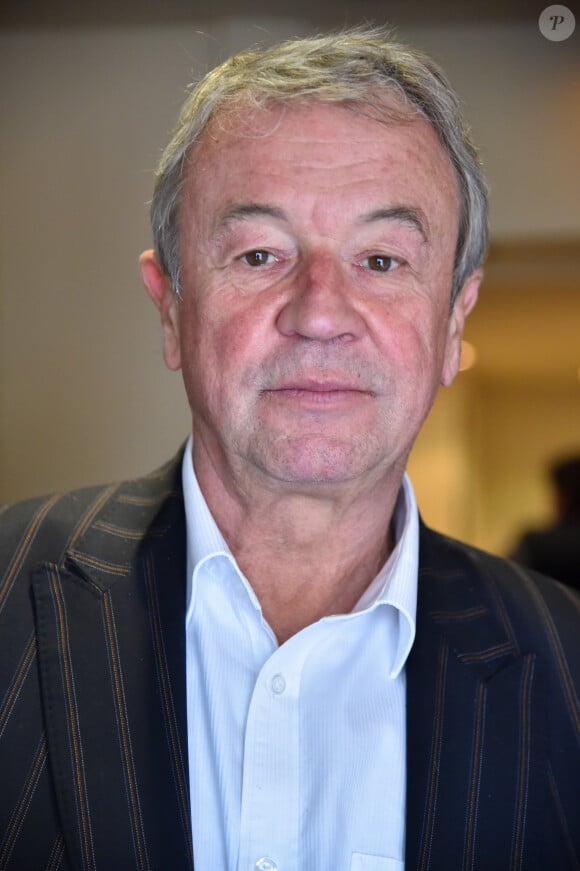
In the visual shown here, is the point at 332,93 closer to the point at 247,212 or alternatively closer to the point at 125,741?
the point at 247,212

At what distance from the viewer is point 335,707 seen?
4.71ft

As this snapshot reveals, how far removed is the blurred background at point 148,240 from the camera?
2.15 m

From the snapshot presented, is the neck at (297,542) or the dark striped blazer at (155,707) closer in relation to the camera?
the dark striped blazer at (155,707)

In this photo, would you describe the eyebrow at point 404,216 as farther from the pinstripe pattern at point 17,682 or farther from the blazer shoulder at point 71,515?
the pinstripe pattern at point 17,682

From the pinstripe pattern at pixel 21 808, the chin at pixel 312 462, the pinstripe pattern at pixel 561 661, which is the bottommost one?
the pinstripe pattern at pixel 21 808

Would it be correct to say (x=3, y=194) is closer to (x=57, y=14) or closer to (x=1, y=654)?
(x=57, y=14)

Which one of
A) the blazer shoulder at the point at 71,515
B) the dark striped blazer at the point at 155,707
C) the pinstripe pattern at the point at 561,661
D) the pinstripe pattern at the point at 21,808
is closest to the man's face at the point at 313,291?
the blazer shoulder at the point at 71,515

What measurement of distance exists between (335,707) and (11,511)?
0.59 m

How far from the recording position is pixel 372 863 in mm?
1357

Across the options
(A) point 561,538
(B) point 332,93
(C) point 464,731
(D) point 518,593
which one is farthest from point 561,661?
(A) point 561,538

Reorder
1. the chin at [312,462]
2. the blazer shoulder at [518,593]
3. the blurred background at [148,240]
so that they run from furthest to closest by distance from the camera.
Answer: the blurred background at [148,240], the blazer shoulder at [518,593], the chin at [312,462]

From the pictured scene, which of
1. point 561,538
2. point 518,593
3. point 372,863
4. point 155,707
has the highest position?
point 561,538

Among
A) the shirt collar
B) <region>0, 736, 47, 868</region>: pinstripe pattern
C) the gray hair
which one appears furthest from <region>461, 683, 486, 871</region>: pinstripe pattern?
the gray hair

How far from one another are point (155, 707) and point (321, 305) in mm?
595
